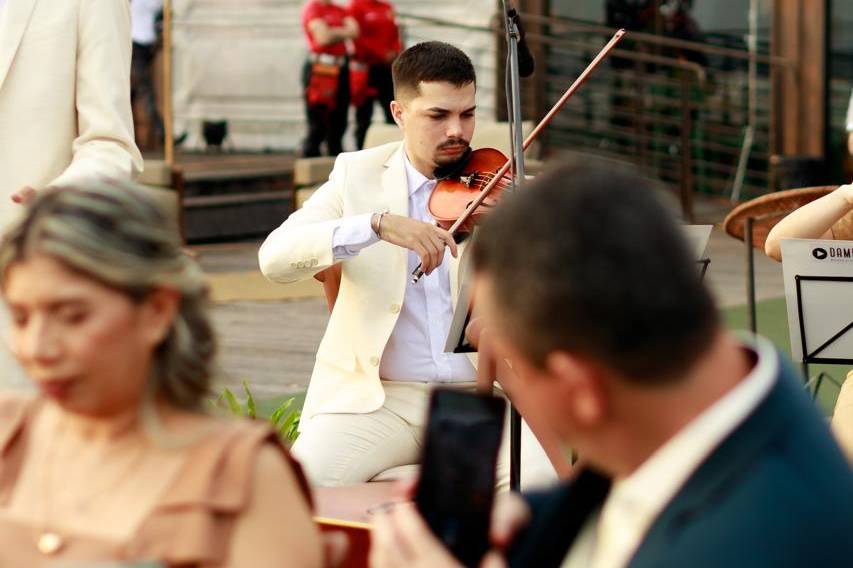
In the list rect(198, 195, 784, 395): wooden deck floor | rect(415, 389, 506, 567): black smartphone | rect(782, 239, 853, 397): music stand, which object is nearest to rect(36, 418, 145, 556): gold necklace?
rect(415, 389, 506, 567): black smartphone

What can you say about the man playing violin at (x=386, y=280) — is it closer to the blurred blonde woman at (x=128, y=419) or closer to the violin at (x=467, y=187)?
Result: the violin at (x=467, y=187)

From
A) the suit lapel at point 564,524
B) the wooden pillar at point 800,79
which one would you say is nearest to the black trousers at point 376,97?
the wooden pillar at point 800,79

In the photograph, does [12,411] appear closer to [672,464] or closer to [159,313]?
[159,313]

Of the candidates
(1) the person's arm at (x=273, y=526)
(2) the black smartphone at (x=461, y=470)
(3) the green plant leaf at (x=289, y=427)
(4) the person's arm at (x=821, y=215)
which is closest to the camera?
(2) the black smartphone at (x=461, y=470)

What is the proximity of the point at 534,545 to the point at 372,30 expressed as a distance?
1036 centimetres

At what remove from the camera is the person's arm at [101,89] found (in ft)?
11.8

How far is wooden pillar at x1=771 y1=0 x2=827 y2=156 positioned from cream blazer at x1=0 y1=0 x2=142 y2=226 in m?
9.78

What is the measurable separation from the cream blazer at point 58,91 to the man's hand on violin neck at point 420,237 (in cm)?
63

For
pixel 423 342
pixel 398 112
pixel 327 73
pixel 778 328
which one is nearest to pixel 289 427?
pixel 423 342

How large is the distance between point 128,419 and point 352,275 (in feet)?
6.89

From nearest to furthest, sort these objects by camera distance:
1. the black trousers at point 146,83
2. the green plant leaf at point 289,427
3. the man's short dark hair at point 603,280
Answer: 1. the man's short dark hair at point 603,280
2. the green plant leaf at point 289,427
3. the black trousers at point 146,83

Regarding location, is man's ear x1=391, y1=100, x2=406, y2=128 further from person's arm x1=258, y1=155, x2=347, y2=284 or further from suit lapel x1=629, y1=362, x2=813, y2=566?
suit lapel x1=629, y1=362, x2=813, y2=566

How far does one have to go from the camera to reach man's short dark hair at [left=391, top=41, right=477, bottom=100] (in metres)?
4.14

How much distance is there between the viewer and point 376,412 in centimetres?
386
